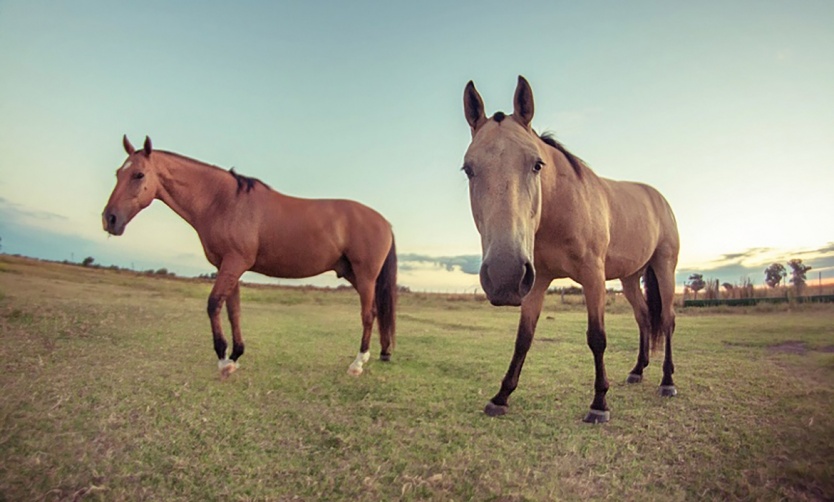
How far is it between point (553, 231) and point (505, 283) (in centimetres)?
127

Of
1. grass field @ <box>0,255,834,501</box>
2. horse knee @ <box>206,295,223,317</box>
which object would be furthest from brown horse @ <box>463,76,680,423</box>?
horse knee @ <box>206,295,223,317</box>

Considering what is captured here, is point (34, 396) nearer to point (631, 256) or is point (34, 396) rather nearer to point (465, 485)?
point (465, 485)

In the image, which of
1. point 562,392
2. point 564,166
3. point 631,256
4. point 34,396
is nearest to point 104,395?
point 34,396

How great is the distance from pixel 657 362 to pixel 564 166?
3205 millimetres

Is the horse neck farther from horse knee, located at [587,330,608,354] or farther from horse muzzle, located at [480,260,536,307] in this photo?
horse knee, located at [587,330,608,354]

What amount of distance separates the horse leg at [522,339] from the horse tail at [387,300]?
211 centimetres

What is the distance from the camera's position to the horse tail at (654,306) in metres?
4.95

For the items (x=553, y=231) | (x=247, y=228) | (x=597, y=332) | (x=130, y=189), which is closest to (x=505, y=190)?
(x=553, y=231)

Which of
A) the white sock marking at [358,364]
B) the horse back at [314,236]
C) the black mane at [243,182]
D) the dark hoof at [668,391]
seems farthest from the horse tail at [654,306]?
the black mane at [243,182]

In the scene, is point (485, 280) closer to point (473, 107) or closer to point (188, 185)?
point (473, 107)

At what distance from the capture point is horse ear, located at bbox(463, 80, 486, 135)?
→ 302 centimetres

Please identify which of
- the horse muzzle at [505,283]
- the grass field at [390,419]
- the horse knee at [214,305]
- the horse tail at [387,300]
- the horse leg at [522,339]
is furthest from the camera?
the horse tail at [387,300]

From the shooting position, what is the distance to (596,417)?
117 inches

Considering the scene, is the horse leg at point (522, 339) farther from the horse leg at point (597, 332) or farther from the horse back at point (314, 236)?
the horse back at point (314, 236)
